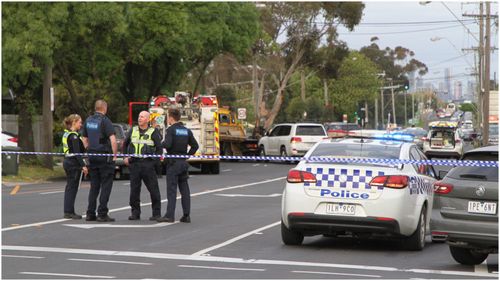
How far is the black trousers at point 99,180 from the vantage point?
16172 millimetres

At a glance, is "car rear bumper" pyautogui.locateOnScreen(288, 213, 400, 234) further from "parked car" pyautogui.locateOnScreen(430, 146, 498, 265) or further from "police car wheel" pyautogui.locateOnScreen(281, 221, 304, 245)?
"parked car" pyautogui.locateOnScreen(430, 146, 498, 265)

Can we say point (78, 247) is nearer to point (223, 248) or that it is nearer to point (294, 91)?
point (223, 248)

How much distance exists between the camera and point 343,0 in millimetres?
60531

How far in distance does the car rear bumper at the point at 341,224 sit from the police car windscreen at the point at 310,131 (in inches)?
1195

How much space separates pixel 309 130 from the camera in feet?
142

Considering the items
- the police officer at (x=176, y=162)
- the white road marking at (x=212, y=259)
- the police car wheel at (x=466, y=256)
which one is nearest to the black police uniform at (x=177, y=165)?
the police officer at (x=176, y=162)

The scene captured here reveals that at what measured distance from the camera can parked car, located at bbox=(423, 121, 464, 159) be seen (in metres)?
46.8

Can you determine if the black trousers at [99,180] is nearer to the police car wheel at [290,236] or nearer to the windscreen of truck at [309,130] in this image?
the police car wheel at [290,236]

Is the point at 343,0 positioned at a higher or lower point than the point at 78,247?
higher

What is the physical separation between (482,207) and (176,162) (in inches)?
249

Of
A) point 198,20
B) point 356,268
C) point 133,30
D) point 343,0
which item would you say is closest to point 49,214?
point 356,268

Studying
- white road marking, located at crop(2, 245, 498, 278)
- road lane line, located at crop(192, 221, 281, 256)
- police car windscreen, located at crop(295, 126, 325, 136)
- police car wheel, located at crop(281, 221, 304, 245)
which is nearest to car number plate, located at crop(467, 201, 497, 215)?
white road marking, located at crop(2, 245, 498, 278)


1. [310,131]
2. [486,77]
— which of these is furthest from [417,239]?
[486,77]

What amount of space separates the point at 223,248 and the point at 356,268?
229 cm
